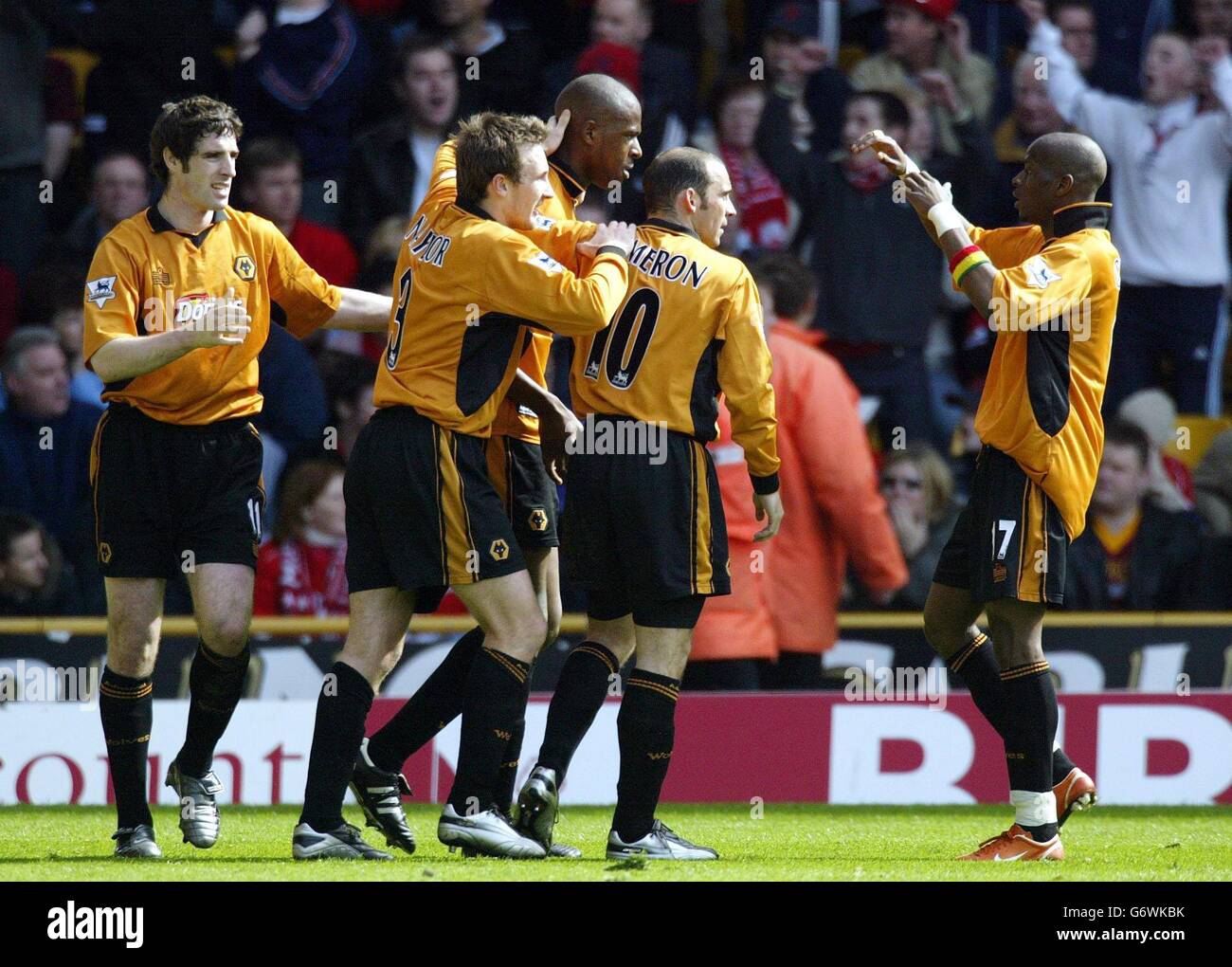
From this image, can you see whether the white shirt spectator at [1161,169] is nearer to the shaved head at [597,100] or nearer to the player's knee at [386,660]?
the shaved head at [597,100]

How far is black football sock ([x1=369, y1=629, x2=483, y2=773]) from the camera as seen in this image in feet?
19.8

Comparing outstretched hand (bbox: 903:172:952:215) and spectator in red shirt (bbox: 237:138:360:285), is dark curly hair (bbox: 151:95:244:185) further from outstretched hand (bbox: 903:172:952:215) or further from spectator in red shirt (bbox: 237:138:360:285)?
spectator in red shirt (bbox: 237:138:360:285)

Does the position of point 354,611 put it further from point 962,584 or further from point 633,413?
point 962,584

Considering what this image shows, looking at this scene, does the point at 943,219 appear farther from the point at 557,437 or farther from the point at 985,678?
the point at 985,678

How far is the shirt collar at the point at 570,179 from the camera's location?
19.9 ft

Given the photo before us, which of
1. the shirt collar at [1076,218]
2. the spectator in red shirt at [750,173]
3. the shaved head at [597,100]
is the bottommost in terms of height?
the shirt collar at [1076,218]

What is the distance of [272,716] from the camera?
25.9 ft

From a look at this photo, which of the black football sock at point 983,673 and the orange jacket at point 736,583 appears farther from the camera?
the orange jacket at point 736,583

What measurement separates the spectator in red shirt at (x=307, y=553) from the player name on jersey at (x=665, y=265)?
3.64 metres

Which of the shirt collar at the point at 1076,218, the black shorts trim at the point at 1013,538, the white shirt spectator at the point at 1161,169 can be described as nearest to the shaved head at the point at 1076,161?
the shirt collar at the point at 1076,218

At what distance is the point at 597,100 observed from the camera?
5.94 meters

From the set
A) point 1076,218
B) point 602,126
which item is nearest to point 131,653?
point 602,126

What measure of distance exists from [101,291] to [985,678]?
2.92 metres

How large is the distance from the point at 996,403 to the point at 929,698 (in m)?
2.40
